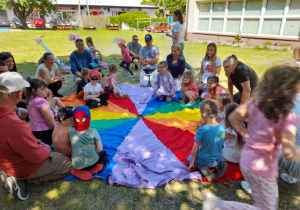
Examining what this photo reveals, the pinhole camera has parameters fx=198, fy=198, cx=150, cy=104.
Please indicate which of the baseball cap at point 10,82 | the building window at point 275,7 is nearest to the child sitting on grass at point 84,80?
the baseball cap at point 10,82

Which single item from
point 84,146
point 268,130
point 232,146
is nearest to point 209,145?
point 232,146

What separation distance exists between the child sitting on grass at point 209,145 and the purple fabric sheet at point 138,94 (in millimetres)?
2320

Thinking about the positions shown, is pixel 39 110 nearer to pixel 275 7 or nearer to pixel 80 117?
pixel 80 117

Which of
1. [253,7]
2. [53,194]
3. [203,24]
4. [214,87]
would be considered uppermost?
[253,7]

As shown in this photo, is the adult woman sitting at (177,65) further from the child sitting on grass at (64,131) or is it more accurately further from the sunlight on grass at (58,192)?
the sunlight on grass at (58,192)

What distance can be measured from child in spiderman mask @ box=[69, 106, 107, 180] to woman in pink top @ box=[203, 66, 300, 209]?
5.39 ft

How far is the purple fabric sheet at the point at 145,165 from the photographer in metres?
2.71

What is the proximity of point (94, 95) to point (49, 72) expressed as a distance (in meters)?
1.32

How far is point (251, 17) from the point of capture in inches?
547

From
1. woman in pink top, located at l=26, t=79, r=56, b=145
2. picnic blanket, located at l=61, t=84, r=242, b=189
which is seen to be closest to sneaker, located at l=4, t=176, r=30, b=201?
picnic blanket, located at l=61, t=84, r=242, b=189

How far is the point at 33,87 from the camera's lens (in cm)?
312

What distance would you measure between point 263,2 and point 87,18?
27.6 metres

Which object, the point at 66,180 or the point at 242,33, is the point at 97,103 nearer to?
the point at 66,180

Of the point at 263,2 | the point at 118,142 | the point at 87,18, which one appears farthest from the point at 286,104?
the point at 87,18
